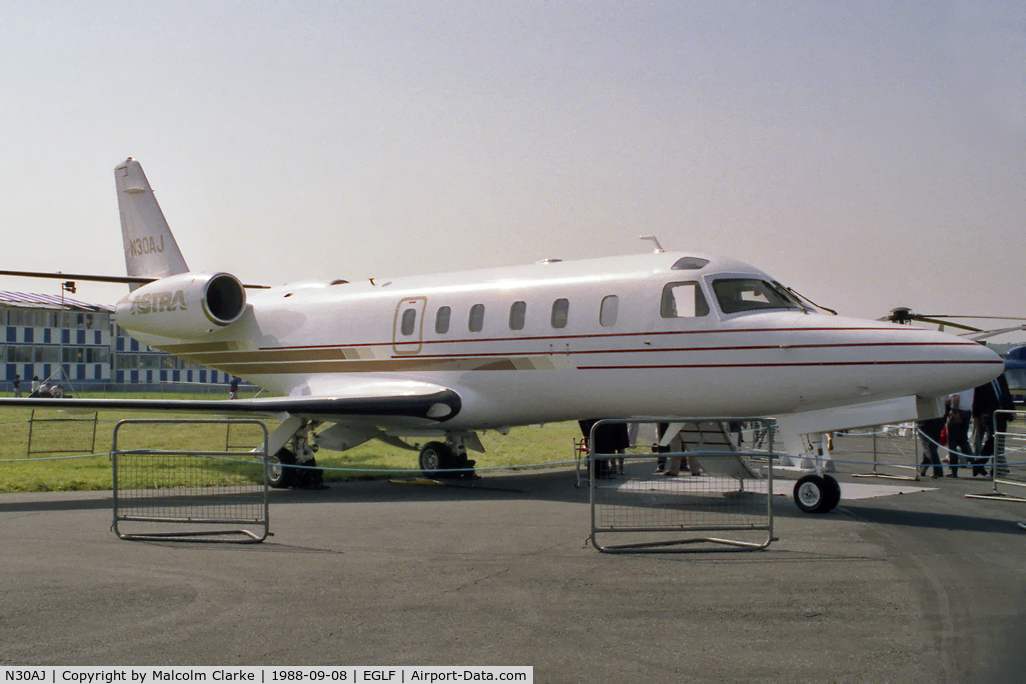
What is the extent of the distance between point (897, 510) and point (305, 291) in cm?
1113

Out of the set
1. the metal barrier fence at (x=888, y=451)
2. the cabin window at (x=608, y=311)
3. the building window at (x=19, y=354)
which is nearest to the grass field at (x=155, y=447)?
the cabin window at (x=608, y=311)

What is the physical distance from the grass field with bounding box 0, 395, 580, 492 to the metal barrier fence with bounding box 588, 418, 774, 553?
69.5 inches

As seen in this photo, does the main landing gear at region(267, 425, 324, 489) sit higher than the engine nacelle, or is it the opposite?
the engine nacelle

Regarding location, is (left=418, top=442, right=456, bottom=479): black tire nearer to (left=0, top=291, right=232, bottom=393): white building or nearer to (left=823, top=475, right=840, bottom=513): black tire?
(left=823, top=475, right=840, bottom=513): black tire

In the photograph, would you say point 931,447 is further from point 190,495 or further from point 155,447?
point 155,447

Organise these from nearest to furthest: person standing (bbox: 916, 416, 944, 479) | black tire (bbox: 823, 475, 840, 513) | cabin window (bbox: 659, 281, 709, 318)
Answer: black tire (bbox: 823, 475, 840, 513)
cabin window (bbox: 659, 281, 709, 318)
person standing (bbox: 916, 416, 944, 479)

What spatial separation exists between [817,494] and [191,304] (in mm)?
12098

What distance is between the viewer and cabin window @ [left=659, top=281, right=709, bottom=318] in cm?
1157

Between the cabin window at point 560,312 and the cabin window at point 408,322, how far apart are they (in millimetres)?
2891

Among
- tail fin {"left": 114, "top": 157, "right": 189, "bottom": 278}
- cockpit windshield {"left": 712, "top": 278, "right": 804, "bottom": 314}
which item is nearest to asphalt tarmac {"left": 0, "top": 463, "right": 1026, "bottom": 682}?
cockpit windshield {"left": 712, "top": 278, "right": 804, "bottom": 314}

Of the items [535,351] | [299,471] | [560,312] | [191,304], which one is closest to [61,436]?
[191,304]

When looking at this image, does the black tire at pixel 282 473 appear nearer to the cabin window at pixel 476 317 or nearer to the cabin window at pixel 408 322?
the cabin window at pixel 408 322

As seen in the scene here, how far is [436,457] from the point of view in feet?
53.5

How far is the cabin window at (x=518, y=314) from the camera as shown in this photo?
1338cm
